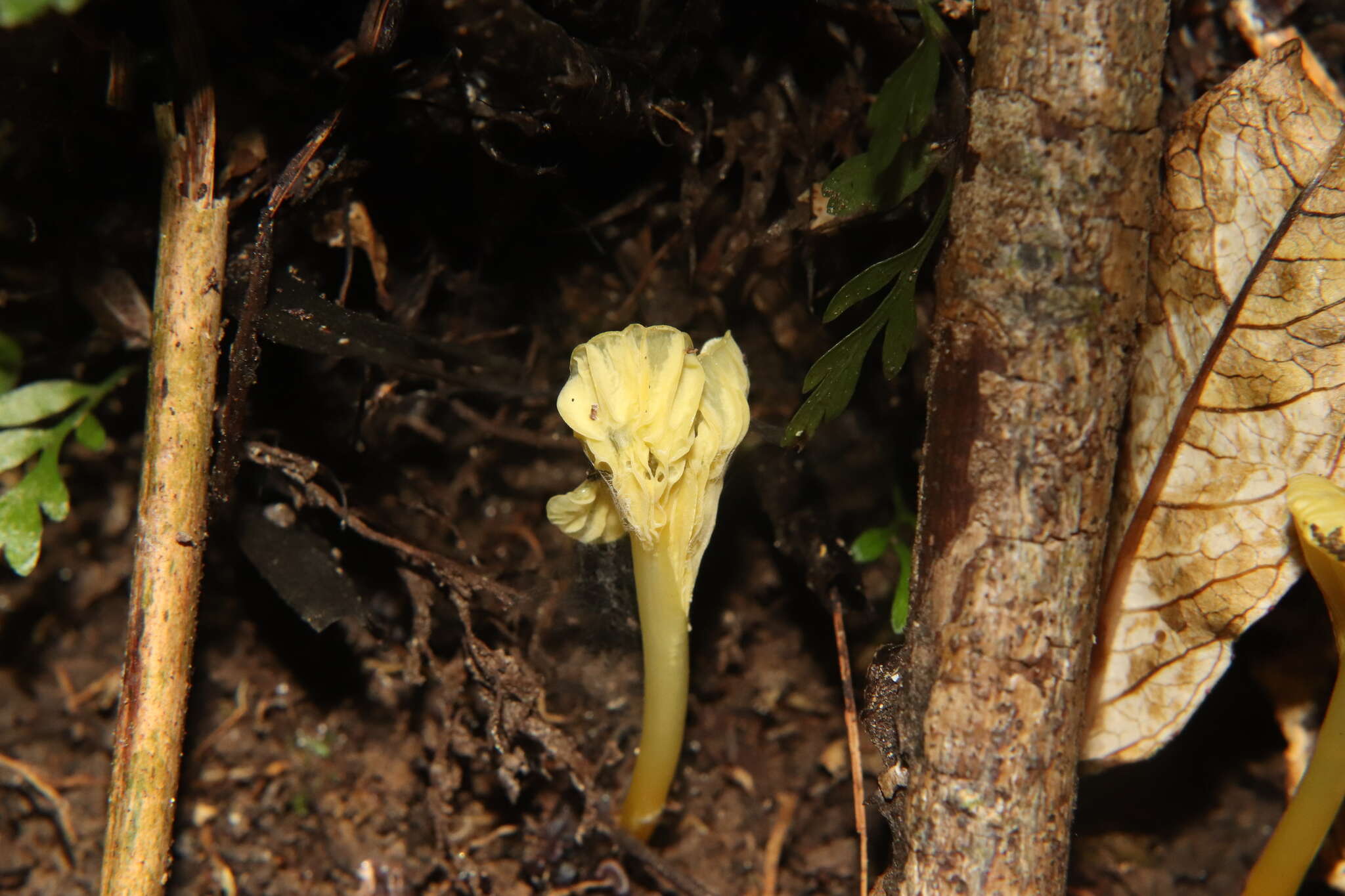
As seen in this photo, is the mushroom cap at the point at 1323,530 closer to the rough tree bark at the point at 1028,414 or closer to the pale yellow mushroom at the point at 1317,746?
the pale yellow mushroom at the point at 1317,746

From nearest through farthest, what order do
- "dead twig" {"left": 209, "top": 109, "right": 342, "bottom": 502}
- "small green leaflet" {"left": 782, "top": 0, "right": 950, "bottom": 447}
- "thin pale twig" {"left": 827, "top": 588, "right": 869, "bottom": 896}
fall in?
"small green leaflet" {"left": 782, "top": 0, "right": 950, "bottom": 447} → "dead twig" {"left": 209, "top": 109, "right": 342, "bottom": 502} → "thin pale twig" {"left": 827, "top": 588, "right": 869, "bottom": 896}

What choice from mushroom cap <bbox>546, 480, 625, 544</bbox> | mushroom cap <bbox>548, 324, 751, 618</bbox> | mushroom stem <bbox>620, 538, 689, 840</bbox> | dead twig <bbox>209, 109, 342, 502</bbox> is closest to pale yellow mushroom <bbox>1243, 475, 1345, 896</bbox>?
mushroom cap <bbox>548, 324, 751, 618</bbox>

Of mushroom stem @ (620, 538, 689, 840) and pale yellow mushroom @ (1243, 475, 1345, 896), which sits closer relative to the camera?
pale yellow mushroom @ (1243, 475, 1345, 896)

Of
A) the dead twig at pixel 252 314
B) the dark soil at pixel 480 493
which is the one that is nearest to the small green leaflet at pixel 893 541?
the dark soil at pixel 480 493

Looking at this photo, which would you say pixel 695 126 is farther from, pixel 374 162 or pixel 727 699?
pixel 727 699

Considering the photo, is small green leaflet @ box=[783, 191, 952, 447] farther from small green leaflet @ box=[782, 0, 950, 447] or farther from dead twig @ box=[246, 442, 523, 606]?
dead twig @ box=[246, 442, 523, 606]

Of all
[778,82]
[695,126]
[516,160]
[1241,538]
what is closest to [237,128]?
[516,160]
